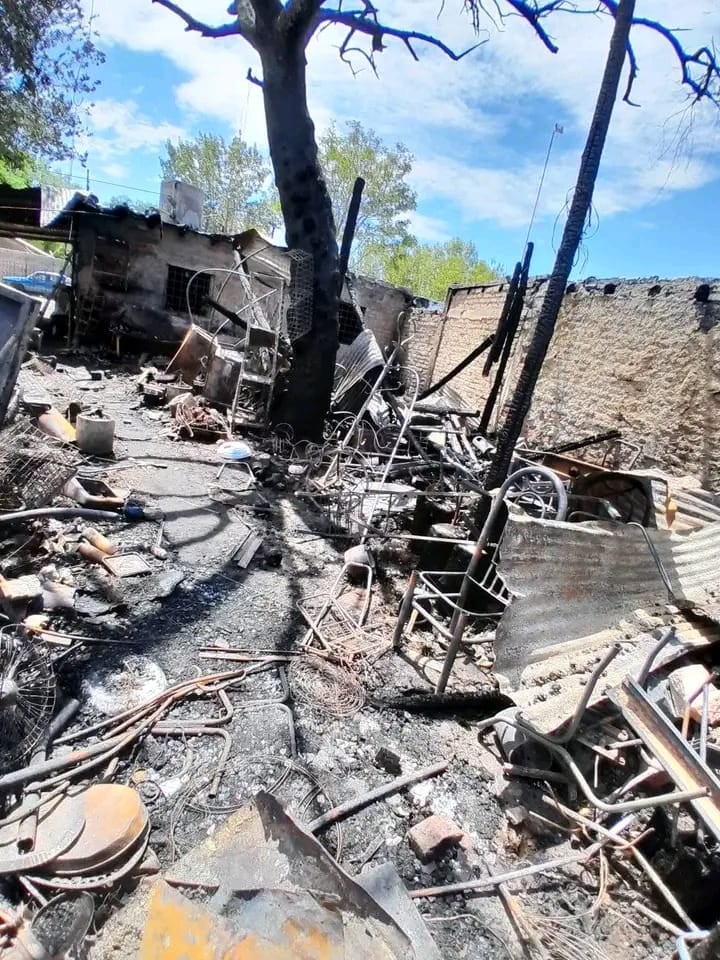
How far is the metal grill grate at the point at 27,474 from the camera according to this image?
3.72m

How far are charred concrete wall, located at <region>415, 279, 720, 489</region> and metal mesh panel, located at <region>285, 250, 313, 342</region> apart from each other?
429 centimetres

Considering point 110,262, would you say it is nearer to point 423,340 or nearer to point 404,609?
point 423,340

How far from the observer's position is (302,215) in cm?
859

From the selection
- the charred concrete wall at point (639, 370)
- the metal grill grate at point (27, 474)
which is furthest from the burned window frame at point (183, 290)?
the metal grill grate at point (27, 474)

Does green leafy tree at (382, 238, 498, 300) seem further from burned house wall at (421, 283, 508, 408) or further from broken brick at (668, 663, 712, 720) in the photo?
broken brick at (668, 663, 712, 720)

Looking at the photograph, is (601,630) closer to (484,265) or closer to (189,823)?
(189,823)

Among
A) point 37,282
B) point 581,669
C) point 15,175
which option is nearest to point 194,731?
point 581,669

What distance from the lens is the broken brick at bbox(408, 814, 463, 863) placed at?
2414 mm

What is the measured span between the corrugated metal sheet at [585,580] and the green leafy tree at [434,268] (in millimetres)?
38140

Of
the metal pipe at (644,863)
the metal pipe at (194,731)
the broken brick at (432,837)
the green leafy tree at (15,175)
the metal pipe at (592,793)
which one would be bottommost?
the metal pipe at (194,731)

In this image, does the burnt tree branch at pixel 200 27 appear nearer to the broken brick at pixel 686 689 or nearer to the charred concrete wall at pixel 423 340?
the charred concrete wall at pixel 423 340

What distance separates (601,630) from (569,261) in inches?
111

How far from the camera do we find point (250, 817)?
7.34 ft

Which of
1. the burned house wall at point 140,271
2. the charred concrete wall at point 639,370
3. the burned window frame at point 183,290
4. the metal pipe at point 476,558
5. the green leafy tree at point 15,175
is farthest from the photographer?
the green leafy tree at point 15,175
